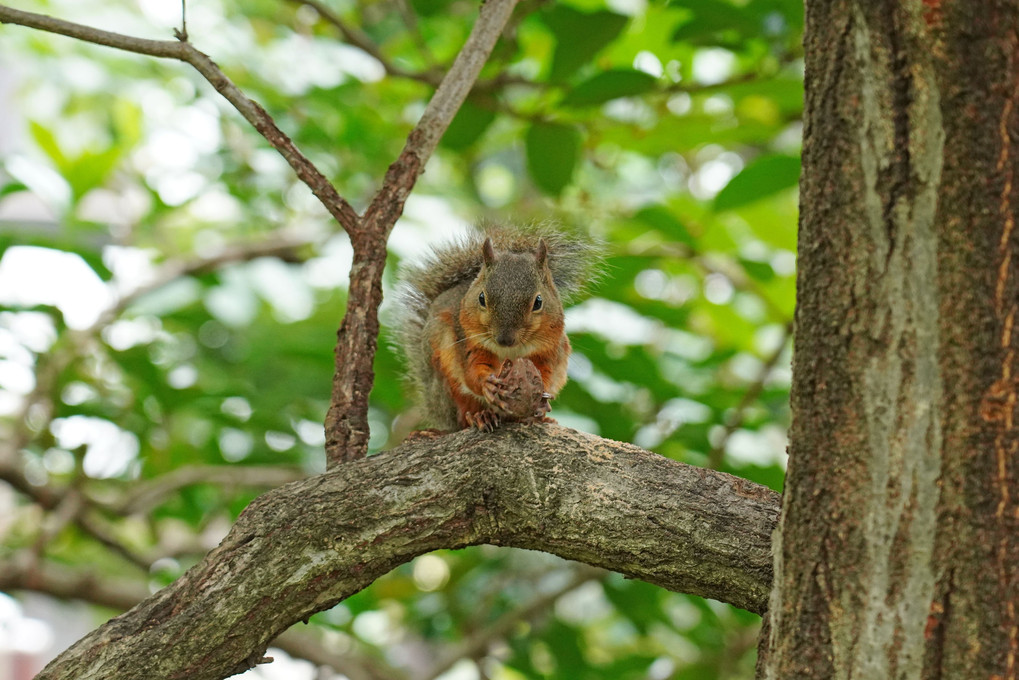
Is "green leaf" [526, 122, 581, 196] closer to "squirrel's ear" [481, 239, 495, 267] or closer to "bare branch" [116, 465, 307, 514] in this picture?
"squirrel's ear" [481, 239, 495, 267]

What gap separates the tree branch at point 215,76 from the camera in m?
1.66

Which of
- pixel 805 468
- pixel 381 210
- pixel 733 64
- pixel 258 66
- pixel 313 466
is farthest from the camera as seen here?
pixel 258 66

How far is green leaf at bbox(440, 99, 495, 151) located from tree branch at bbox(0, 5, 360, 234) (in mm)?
912

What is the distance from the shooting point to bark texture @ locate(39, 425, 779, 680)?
4.78 feet

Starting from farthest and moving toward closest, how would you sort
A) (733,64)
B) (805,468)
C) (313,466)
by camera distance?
1. (733,64)
2. (313,466)
3. (805,468)

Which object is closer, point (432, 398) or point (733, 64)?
point (432, 398)

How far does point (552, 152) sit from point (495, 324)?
55 cm

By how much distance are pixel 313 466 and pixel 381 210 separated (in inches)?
68.9

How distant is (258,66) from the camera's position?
411 cm

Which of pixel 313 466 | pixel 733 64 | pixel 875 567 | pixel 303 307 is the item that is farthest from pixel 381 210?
pixel 303 307

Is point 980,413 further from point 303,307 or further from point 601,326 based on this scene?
point 303,307

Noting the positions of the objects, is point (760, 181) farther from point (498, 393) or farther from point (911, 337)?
point (911, 337)

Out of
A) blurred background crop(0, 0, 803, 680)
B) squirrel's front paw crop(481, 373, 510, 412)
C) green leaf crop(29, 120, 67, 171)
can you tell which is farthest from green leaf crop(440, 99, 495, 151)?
green leaf crop(29, 120, 67, 171)

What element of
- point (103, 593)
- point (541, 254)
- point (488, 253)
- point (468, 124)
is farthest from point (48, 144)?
point (541, 254)
